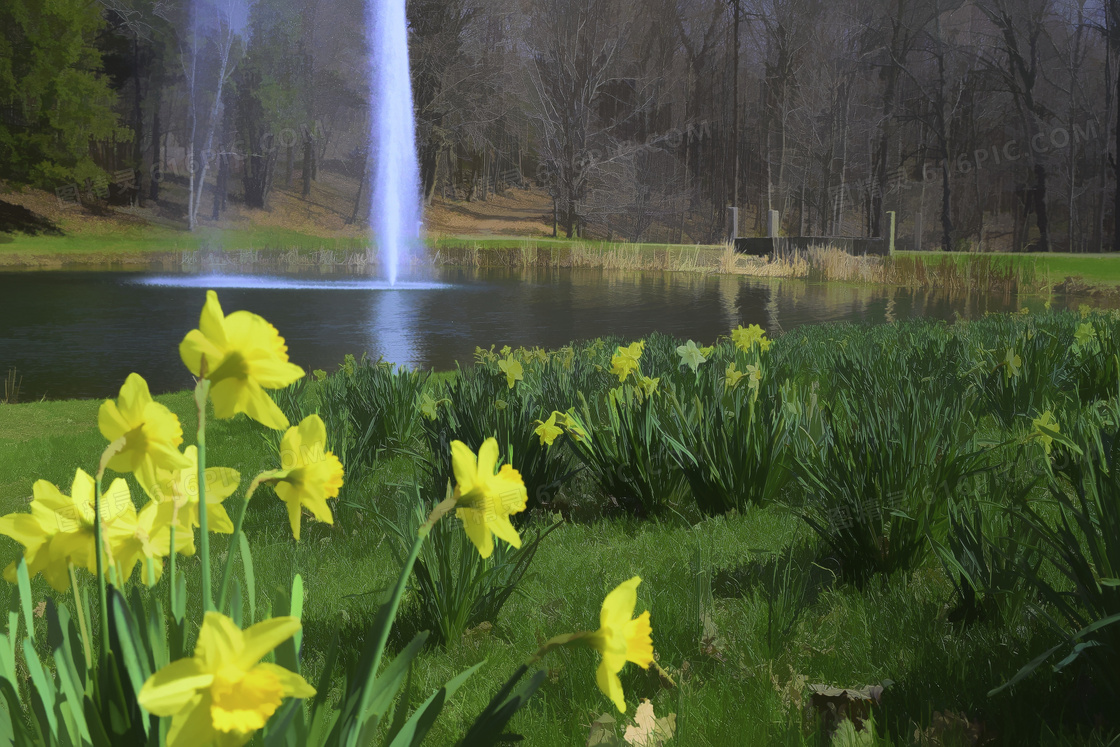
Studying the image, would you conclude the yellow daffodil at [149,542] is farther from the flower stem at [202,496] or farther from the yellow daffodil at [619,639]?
the yellow daffodil at [619,639]

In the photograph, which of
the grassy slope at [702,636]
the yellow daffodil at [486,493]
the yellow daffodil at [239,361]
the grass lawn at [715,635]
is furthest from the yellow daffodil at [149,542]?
the grassy slope at [702,636]

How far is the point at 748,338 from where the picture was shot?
13.7ft

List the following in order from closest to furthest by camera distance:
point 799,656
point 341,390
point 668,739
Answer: point 668,739 < point 799,656 < point 341,390

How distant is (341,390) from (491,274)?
1860 cm

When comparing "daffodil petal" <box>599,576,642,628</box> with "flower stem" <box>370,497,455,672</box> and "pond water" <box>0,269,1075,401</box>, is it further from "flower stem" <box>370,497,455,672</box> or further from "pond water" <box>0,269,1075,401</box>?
"pond water" <box>0,269,1075,401</box>

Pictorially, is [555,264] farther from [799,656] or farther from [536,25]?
[799,656]

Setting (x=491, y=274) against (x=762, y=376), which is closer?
(x=762, y=376)

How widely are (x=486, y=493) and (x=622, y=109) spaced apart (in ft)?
139

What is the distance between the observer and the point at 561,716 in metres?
1.63

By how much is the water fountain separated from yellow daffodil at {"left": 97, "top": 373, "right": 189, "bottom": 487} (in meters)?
22.5

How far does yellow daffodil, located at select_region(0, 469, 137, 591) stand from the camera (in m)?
0.94

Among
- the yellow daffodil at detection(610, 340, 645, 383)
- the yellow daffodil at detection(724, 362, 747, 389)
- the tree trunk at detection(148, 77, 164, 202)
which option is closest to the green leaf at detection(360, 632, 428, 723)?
the yellow daffodil at detection(610, 340, 645, 383)

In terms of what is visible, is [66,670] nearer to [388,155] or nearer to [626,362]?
[626,362]

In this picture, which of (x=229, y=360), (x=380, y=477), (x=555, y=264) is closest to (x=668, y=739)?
(x=229, y=360)
